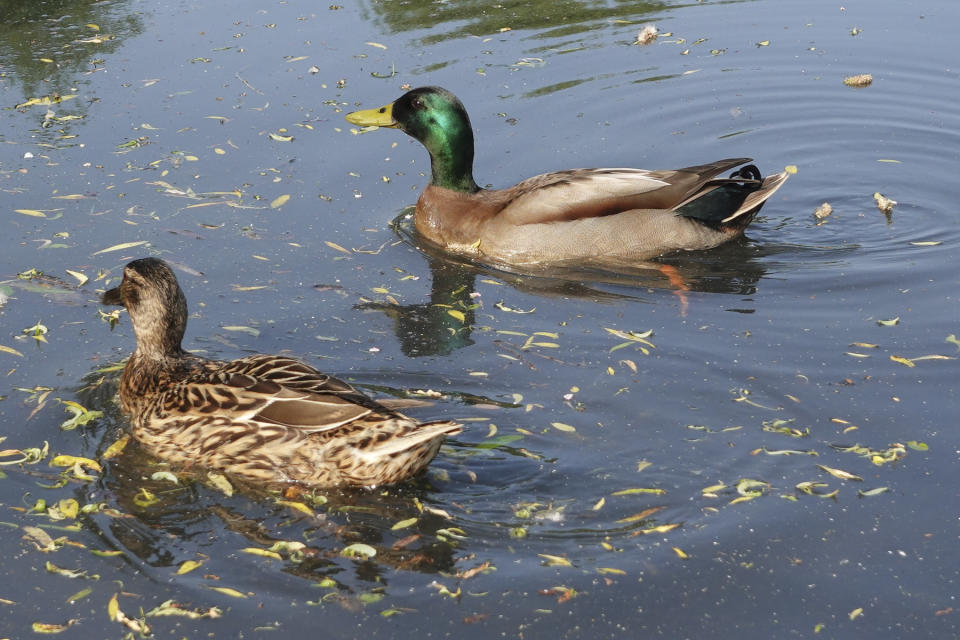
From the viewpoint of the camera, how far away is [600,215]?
25.8 feet

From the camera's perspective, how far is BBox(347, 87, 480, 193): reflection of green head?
8.30 meters

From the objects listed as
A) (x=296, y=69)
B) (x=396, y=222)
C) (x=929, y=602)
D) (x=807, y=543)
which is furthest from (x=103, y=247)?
(x=929, y=602)

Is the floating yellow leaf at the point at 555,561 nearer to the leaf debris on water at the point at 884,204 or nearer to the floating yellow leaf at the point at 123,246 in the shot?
the floating yellow leaf at the point at 123,246

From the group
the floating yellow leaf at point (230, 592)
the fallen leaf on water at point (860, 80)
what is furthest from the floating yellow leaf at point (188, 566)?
the fallen leaf on water at point (860, 80)

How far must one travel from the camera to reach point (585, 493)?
4.91 meters

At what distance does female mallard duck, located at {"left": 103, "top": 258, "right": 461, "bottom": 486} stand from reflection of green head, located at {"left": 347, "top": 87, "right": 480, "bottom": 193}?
310 centimetres

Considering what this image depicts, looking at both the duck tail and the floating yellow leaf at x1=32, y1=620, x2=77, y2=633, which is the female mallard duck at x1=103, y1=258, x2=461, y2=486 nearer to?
the floating yellow leaf at x1=32, y1=620, x2=77, y2=633

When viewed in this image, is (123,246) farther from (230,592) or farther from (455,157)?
(230,592)

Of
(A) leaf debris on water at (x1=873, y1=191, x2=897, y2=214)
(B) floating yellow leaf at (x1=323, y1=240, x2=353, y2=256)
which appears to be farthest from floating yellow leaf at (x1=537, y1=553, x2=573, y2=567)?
(A) leaf debris on water at (x1=873, y1=191, x2=897, y2=214)

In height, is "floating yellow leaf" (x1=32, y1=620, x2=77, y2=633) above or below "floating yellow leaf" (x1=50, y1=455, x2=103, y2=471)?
below

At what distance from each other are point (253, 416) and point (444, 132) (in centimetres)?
376

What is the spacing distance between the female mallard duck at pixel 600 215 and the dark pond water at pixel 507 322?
242 millimetres

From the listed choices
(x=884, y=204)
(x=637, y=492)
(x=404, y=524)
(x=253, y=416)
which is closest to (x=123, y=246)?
(x=253, y=416)

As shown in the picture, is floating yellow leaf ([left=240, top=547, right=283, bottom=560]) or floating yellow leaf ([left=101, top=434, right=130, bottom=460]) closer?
floating yellow leaf ([left=240, top=547, right=283, bottom=560])
